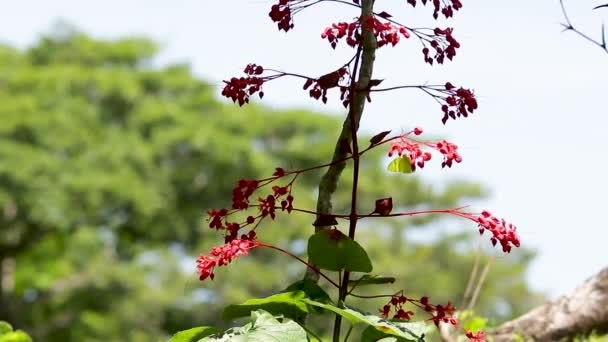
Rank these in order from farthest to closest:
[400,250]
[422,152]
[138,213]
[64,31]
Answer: [400,250], [64,31], [138,213], [422,152]

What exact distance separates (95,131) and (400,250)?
12.5 meters

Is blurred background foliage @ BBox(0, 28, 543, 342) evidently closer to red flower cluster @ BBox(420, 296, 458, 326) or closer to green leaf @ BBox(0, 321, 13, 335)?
green leaf @ BBox(0, 321, 13, 335)

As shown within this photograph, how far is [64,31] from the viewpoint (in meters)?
27.7

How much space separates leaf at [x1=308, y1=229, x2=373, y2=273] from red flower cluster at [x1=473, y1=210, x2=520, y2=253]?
31cm

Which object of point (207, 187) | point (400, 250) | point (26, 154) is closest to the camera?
point (26, 154)

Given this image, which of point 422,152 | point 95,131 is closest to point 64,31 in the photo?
point 95,131

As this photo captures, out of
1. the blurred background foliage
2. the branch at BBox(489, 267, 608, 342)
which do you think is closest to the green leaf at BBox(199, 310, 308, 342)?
the branch at BBox(489, 267, 608, 342)

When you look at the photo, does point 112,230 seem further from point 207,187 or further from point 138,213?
point 207,187

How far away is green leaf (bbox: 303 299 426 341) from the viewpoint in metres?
2.28

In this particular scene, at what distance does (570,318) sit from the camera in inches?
189

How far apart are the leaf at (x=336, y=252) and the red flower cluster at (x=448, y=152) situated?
12.4 inches

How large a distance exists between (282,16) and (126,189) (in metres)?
19.1

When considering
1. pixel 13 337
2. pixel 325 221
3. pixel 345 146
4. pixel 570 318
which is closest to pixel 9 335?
pixel 13 337

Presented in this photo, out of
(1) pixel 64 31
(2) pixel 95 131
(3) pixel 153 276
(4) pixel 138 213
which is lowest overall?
(3) pixel 153 276
